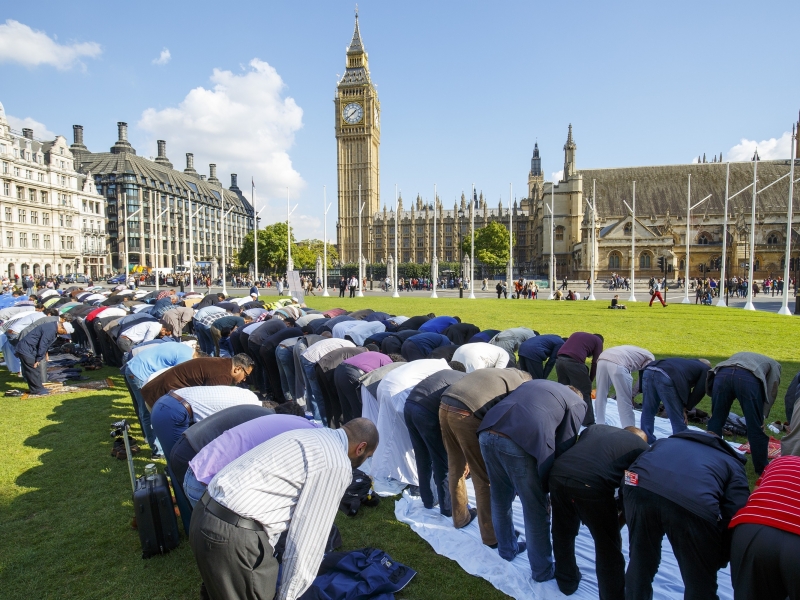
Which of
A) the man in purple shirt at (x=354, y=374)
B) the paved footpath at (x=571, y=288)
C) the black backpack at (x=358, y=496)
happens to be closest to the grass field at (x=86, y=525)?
the black backpack at (x=358, y=496)

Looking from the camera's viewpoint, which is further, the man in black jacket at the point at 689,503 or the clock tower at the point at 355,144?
the clock tower at the point at 355,144

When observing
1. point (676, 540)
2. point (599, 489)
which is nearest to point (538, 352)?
point (599, 489)

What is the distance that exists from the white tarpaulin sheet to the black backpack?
31cm

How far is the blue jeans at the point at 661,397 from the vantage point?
6.33m

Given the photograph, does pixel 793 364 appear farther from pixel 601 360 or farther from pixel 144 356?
pixel 144 356

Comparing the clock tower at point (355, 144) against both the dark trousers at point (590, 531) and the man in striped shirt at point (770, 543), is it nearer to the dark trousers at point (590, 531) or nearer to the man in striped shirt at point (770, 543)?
the dark trousers at point (590, 531)

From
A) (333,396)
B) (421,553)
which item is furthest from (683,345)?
(421,553)

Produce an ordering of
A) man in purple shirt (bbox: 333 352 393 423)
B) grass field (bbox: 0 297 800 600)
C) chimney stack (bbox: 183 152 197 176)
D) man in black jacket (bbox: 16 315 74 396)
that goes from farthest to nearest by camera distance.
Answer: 1. chimney stack (bbox: 183 152 197 176)
2. man in black jacket (bbox: 16 315 74 396)
3. man in purple shirt (bbox: 333 352 393 423)
4. grass field (bbox: 0 297 800 600)

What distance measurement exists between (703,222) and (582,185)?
14.5 meters

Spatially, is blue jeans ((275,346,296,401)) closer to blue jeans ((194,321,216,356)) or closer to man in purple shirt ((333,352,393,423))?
man in purple shirt ((333,352,393,423))

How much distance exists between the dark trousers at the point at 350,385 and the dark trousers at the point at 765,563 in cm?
443

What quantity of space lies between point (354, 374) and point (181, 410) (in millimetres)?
2347

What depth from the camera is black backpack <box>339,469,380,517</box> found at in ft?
17.8

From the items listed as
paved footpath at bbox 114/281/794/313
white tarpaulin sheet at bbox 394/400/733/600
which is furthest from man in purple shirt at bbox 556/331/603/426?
paved footpath at bbox 114/281/794/313
